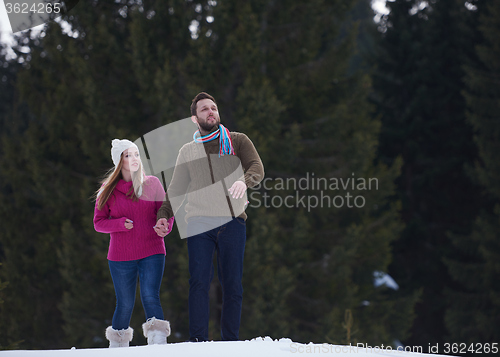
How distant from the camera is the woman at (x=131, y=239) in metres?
3.87

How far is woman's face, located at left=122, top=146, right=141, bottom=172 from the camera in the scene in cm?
397

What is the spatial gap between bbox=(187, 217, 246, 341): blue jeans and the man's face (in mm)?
651

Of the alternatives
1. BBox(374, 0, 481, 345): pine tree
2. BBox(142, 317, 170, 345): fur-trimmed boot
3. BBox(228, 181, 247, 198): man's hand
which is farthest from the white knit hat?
BBox(374, 0, 481, 345): pine tree

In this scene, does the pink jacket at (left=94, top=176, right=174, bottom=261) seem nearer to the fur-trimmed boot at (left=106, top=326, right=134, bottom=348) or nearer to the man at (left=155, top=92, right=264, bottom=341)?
the man at (left=155, top=92, right=264, bottom=341)

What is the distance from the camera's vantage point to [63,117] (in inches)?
502

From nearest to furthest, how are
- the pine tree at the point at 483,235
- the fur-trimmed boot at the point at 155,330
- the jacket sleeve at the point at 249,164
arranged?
the jacket sleeve at the point at 249,164
the fur-trimmed boot at the point at 155,330
the pine tree at the point at 483,235

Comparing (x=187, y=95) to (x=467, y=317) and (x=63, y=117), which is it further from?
(x=467, y=317)

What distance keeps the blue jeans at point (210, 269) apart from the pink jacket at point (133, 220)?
0.82 feet

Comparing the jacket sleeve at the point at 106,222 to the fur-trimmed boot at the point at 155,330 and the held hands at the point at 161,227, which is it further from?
the fur-trimmed boot at the point at 155,330

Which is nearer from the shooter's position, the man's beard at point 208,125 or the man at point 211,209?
the man at point 211,209

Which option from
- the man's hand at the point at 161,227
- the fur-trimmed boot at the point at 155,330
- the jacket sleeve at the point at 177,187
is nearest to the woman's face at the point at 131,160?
the jacket sleeve at the point at 177,187

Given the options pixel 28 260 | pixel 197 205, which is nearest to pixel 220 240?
pixel 197 205

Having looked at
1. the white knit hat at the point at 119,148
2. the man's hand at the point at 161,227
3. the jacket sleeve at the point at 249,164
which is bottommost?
the man's hand at the point at 161,227

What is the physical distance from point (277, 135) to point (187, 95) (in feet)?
7.49
